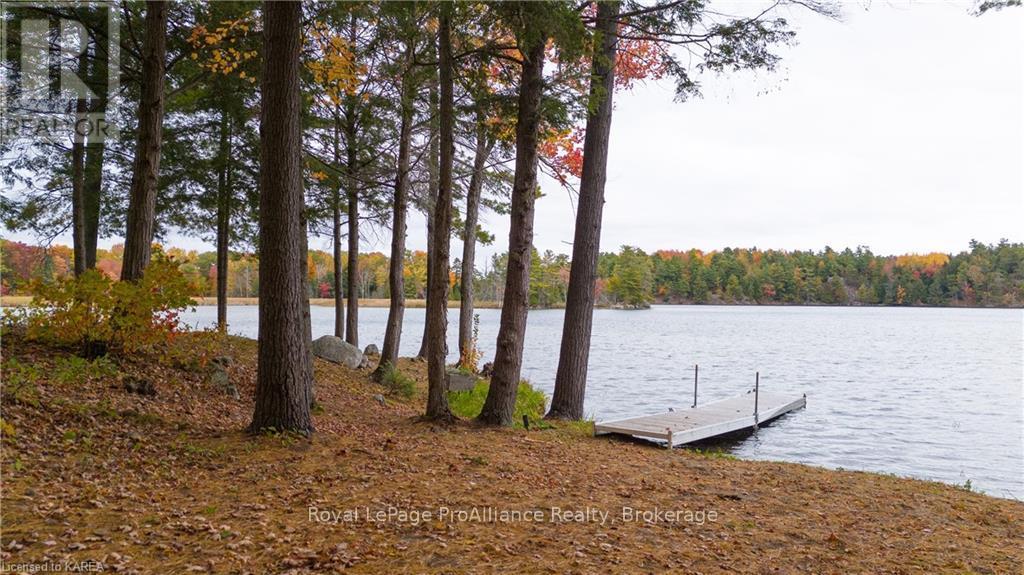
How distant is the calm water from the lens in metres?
11.1

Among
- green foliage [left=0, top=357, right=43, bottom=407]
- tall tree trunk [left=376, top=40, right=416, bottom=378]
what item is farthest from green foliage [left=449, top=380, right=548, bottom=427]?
green foliage [left=0, top=357, right=43, bottom=407]

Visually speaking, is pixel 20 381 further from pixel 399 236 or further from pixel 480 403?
pixel 480 403

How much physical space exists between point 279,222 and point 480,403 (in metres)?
6.57

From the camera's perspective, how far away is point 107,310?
6785 millimetres

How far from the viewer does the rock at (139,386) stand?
6559mm

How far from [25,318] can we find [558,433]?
6684 mm

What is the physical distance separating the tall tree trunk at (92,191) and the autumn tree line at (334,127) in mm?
36

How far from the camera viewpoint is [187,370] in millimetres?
8047

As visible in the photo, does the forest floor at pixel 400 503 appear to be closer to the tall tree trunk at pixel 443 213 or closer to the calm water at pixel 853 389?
the tall tree trunk at pixel 443 213

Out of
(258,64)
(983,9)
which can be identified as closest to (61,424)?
(258,64)

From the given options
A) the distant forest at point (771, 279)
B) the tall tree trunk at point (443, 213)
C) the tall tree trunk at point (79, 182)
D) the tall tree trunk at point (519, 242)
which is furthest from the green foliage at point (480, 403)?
the distant forest at point (771, 279)

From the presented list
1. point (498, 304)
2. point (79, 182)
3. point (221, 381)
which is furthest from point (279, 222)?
point (498, 304)

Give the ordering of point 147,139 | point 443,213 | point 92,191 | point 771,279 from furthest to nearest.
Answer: point 771,279
point 92,191
point 147,139
point 443,213

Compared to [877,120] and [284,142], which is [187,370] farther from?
[877,120]
